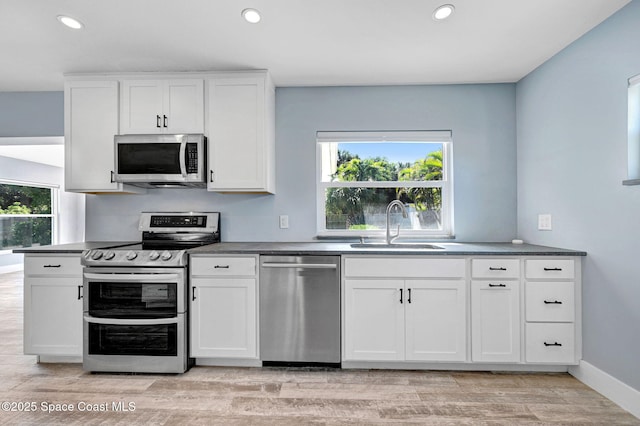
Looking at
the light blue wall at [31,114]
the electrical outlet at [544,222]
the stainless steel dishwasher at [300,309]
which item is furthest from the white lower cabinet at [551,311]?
the light blue wall at [31,114]

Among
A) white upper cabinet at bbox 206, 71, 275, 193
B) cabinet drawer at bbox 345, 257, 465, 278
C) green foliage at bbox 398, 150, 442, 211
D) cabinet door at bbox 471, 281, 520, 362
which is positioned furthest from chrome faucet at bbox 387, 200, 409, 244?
white upper cabinet at bbox 206, 71, 275, 193

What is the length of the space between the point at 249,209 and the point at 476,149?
7.25ft

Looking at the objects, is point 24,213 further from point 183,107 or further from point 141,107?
point 183,107

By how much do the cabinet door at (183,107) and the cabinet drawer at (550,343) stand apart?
9.91ft

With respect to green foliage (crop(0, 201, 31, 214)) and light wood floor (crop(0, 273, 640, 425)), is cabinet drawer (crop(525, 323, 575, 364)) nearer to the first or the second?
light wood floor (crop(0, 273, 640, 425))

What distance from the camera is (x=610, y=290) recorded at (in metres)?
2.17

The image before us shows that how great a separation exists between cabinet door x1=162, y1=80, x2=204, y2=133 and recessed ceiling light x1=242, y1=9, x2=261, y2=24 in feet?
3.00

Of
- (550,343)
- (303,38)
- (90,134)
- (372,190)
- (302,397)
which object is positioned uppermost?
(303,38)

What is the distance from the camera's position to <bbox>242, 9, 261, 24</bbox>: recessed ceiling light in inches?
83.3

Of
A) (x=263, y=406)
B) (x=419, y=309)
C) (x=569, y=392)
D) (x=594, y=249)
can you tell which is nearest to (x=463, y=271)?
(x=419, y=309)

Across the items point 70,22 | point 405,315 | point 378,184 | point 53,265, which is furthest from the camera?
point 378,184

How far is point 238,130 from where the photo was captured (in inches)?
114

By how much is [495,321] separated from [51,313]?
132 inches

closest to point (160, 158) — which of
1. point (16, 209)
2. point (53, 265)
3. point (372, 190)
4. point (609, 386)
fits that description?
point (53, 265)
